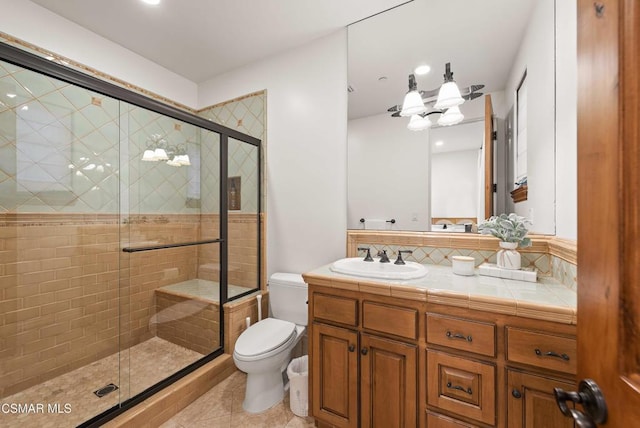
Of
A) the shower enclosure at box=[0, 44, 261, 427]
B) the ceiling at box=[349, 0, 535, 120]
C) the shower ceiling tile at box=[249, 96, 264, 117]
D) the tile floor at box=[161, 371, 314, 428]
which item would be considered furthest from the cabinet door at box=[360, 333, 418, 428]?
the shower ceiling tile at box=[249, 96, 264, 117]

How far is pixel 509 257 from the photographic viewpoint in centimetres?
137

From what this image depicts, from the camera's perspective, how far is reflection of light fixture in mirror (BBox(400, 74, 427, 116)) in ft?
5.80

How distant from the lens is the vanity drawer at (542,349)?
3.05 feet

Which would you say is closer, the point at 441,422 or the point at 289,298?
the point at 441,422

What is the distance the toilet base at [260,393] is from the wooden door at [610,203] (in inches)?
64.8

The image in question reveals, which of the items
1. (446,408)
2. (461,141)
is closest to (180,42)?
(461,141)

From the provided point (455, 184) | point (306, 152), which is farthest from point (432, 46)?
point (306, 152)

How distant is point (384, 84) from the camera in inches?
75.8

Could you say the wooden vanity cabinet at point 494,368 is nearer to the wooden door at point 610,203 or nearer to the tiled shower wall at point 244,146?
the wooden door at point 610,203

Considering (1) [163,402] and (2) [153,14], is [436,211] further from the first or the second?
(2) [153,14]

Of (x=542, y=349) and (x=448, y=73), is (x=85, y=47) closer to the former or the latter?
(x=448, y=73)

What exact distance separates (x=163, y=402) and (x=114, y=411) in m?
0.24

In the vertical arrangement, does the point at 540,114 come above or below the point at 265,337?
above

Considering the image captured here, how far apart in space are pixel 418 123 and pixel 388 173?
15.3 inches
